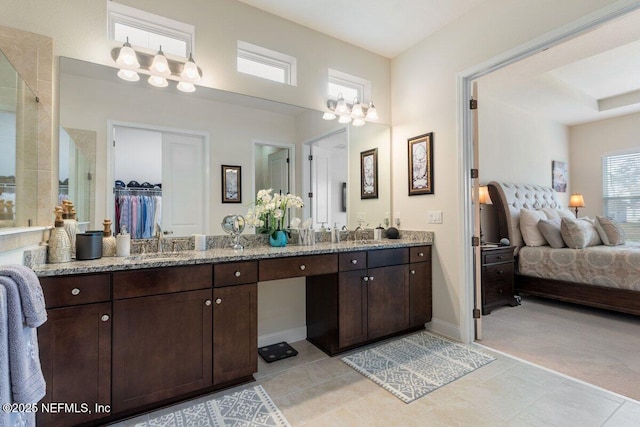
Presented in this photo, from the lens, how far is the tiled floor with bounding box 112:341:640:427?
5.64ft

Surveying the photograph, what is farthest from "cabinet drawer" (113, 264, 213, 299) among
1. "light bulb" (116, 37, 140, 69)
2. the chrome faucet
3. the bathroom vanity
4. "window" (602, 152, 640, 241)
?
"window" (602, 152, 640, 241)

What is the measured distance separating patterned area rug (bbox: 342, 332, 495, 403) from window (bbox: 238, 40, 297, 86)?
250 centimetres

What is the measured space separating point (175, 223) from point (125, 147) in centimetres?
62

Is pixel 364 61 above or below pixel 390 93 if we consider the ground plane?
above

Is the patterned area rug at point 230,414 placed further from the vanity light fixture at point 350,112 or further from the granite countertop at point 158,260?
the vanity light fixture at point 350,112

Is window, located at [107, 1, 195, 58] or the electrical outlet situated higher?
window, located at [107, 1, 195, 58]

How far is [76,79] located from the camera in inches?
79.4

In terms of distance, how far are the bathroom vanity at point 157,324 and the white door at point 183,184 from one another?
0.96 ft

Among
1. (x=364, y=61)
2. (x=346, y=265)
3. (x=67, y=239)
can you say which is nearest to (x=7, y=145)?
(x=67, y=239)

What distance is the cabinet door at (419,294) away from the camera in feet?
9.57

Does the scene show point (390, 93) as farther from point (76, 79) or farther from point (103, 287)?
point (103, 287)

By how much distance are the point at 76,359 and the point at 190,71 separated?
76.6 inches

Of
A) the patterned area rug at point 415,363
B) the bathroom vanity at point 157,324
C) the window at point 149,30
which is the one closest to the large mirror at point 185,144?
Answer: the window at point 149,30

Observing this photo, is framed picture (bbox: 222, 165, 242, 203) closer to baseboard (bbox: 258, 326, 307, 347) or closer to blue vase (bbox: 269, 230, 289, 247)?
blue vase (bbox: 269, 230, 289, 247)
